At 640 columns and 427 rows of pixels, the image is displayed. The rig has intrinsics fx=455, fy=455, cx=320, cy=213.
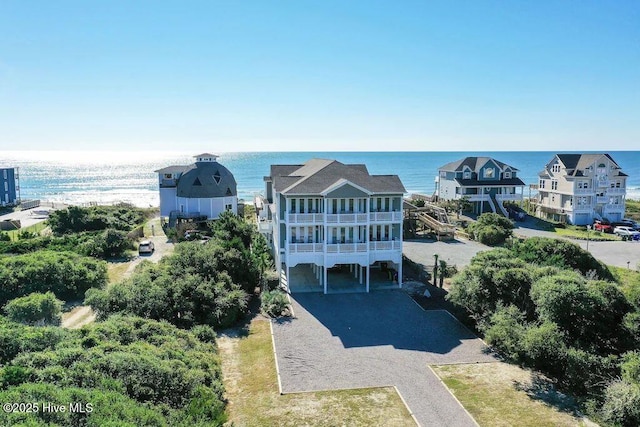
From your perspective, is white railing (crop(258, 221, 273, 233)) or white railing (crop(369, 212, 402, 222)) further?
white railing (crop(258, 221, 273, 233))

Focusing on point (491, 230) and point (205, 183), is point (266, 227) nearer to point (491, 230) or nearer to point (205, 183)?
point (205, 183)

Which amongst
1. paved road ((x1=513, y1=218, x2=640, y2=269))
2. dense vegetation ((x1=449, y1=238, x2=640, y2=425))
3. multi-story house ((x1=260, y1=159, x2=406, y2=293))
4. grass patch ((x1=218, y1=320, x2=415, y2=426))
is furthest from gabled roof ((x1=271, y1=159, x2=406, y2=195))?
paved road ((x1=513, y1=218, x2=640, y2=269))

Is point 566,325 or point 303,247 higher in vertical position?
point 303,247

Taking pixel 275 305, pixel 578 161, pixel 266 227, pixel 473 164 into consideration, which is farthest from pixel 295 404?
pixel 578 161

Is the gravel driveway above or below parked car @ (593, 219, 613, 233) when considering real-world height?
below

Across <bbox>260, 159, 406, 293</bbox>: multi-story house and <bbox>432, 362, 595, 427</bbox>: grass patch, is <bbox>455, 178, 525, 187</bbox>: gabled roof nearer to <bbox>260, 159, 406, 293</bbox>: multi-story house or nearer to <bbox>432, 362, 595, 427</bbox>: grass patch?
<bbox>260, 159, 406, 293</bbox>: multi-story house

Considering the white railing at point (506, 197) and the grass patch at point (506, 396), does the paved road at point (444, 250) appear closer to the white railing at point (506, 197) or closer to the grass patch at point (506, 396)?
the white railing at point (506, 197)
